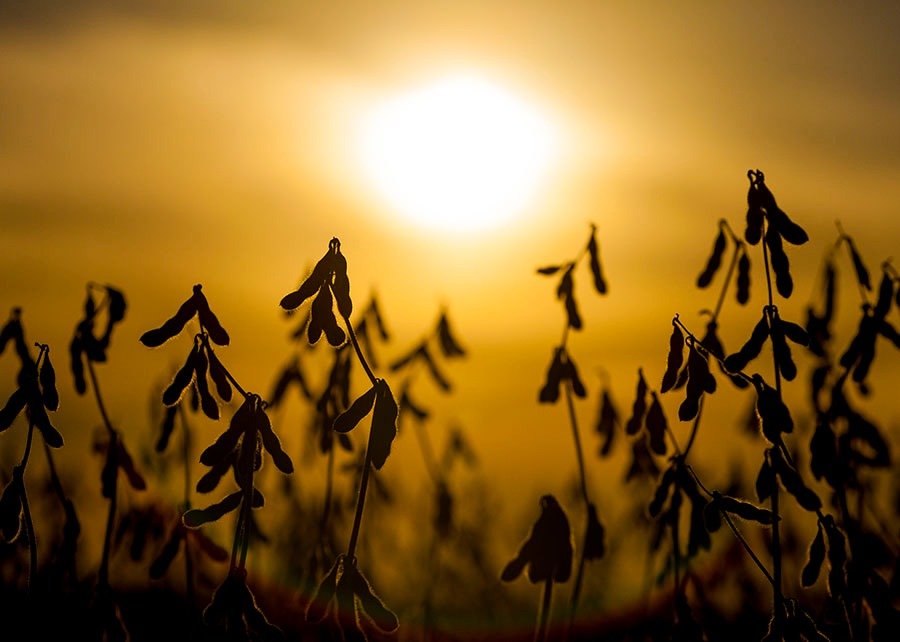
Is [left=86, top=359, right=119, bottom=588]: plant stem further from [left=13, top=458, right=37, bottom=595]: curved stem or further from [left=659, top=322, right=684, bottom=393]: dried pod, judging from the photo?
[left=659, top=322, right=684, bottom=393]: dried pod

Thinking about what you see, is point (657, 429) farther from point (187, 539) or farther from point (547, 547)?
point (187, 539)

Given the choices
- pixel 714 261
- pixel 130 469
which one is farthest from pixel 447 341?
pixel 130 469

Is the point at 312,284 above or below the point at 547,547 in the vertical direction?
above

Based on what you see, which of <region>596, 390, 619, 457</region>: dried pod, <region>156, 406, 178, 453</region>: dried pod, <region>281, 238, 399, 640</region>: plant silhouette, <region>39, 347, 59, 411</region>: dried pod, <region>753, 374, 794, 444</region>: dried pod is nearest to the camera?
<region>281, 238, 399, 640</region>: plant silhouette

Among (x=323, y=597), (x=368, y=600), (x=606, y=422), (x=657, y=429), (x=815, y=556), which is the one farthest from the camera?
(x=606, y=422)

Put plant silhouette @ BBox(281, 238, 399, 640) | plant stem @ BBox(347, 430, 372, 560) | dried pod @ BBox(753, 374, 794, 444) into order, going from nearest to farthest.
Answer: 1. plant stem @ BBox(347, 430, 372, 560)
2. plant silhouette @ BBox(281, 238, 399, 640)
3. dried pod @ BBox(753, 374, 794, 444)

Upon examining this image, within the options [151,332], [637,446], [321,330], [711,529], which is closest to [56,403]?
[151,332]

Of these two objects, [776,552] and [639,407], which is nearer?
[776,552]

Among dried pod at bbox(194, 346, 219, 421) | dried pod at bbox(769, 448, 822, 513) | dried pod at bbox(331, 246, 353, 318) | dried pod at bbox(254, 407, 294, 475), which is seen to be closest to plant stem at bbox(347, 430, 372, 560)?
dried pod at bbox(254, 407, 294, 475)

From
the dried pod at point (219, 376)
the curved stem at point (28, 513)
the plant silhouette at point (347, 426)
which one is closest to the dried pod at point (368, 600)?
the plant silhouette at point (347, 426)

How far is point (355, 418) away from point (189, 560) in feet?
5.29

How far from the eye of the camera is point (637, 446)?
5.91 meters

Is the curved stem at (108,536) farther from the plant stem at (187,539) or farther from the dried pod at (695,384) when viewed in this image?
the dried pod at (695,384)


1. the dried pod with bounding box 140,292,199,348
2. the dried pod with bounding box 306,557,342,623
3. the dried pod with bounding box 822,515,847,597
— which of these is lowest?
the dried pod with bounding box 306,557,342,623
